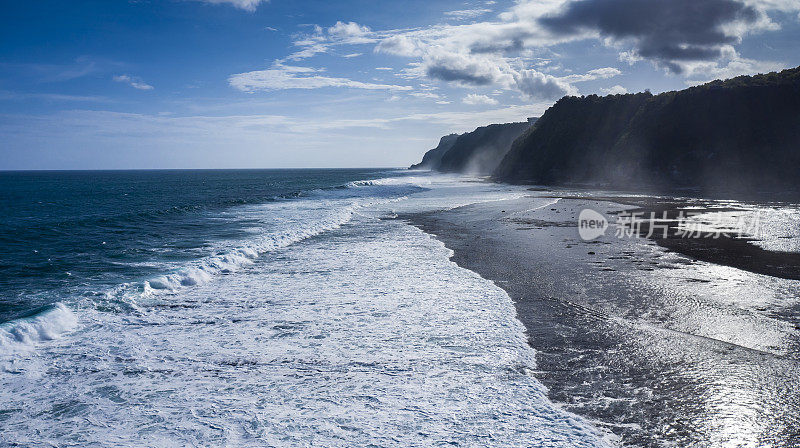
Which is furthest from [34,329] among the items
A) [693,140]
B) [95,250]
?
[693,140]

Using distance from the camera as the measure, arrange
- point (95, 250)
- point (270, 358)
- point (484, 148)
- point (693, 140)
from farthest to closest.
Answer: point (484, 148), point (693, 140), point (95, 250), point (270, 358)

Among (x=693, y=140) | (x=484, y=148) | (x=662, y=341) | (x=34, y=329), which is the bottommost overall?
(x=34, y=329)

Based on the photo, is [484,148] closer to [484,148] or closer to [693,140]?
[484,148]

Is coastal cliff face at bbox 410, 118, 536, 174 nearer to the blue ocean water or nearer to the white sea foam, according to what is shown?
the blue ocean water

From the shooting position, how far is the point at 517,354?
22.9ft

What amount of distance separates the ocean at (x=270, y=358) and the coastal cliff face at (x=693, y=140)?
51.7 meters

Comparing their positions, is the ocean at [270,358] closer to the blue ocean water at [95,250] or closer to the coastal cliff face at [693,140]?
the blue ocean water at [95,250]

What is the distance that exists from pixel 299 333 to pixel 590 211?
24146 mm

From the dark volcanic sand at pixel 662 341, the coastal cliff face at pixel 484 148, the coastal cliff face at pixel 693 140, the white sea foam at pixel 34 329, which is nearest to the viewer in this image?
the dark volcanic sand at pixel 662 341

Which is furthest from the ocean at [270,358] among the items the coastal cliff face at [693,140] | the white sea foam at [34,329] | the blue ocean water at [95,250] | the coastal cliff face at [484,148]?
the coastal cliff face at [484,148]

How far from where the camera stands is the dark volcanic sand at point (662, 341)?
5.04 m

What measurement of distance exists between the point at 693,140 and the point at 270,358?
2484 inches

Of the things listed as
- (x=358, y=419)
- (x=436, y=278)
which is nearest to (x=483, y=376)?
(x=358, y=419)

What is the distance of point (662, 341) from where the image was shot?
7242 millimetres
